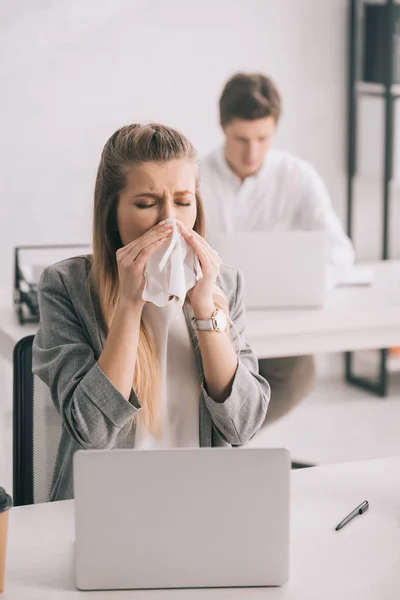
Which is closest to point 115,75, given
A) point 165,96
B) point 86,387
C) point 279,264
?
point 165,96

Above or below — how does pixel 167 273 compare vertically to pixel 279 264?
above

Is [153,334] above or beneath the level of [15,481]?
above

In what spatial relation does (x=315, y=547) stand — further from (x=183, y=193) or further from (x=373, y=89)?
(x=373, y=89)

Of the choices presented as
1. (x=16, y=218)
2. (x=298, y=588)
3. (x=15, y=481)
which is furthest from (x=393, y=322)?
(x=16, y=218)

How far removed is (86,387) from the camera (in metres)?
1.53

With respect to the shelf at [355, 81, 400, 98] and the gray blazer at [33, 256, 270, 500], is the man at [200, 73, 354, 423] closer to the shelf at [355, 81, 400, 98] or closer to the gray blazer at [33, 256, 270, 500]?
the shelf at [355, 81, 400, 98]

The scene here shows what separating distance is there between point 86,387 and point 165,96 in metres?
2.75

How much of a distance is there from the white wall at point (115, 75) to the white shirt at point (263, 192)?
2.36ft

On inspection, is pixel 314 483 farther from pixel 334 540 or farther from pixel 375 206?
pixel 375 206

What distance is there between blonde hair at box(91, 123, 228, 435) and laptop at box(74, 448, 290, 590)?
45 centimetres

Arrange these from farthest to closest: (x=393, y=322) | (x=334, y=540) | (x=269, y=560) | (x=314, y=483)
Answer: (x=393, y=322) → (x=314, y=483) → (x=334, y=540) → (x=269, y=560)

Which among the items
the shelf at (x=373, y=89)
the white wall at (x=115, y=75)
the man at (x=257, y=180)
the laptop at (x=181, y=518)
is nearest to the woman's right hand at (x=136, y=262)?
the laptop at (x=181, y=518)

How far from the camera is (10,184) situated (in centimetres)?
395

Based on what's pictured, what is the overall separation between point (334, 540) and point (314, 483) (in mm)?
205
